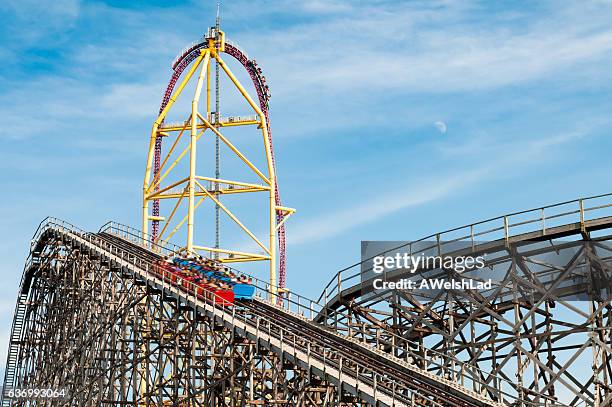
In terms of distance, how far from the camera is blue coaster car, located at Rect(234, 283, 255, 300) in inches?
1553

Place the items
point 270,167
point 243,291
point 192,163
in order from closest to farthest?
point 243,291, point 192,163, point 270,167

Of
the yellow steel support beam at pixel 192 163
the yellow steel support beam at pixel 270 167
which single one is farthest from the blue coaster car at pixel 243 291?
the yellow steel support beam at pixel 270 167

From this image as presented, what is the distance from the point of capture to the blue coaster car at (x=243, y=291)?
3944cm

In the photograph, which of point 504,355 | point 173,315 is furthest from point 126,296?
point 504,355

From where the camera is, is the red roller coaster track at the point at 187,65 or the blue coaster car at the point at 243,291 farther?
the red roller coaster track at the point at 187,65

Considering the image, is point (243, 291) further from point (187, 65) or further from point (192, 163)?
point (187, 65)

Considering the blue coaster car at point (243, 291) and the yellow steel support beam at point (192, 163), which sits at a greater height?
the yellow steel support beam at point (192, 163)

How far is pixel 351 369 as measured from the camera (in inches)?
1253

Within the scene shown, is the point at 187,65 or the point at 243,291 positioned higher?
the point at 187,65

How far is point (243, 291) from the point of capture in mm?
39531

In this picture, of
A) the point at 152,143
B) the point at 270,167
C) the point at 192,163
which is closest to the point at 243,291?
the point at 192,163

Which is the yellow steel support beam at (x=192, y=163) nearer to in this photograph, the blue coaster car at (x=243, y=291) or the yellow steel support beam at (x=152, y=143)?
the yellow steel support beam at (x=152, y=143)

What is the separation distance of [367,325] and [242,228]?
17.4 m

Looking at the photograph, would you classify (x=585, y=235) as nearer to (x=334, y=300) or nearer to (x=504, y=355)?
(x=504, y=355)
